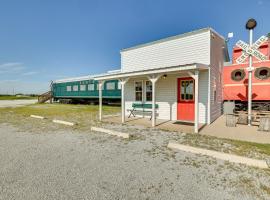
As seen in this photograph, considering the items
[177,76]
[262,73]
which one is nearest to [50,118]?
[177,76]

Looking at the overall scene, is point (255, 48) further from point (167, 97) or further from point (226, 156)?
point (226, 156)

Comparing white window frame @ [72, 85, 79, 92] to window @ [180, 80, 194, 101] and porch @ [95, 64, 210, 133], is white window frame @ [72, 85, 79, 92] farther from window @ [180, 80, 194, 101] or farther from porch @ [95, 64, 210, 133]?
window @ [180, 80, 194, 101]

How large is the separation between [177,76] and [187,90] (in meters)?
0.91

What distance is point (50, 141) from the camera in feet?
19.2

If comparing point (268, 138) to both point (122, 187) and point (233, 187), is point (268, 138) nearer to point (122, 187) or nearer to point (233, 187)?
point (233, 187)

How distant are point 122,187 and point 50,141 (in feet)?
12.7

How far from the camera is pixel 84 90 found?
22625 millimetres

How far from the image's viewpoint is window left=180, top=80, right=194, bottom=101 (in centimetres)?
892

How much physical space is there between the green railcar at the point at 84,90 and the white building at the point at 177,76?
287 inches

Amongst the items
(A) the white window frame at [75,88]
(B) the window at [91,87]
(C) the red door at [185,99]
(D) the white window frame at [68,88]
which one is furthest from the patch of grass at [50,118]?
(D) the white window frame at [68,88]

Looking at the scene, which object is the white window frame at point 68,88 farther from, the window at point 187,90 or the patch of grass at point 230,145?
the patch of grass at point 230,145

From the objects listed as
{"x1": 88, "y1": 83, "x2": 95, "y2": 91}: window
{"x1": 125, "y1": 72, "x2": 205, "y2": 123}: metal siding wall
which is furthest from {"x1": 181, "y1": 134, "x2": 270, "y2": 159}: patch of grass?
{"x1": 88, "y1": 83, "x2": 95, "y2": 91}: window

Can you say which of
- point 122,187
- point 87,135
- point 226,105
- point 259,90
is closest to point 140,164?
point 122,187

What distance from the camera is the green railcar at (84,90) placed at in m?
18.7
